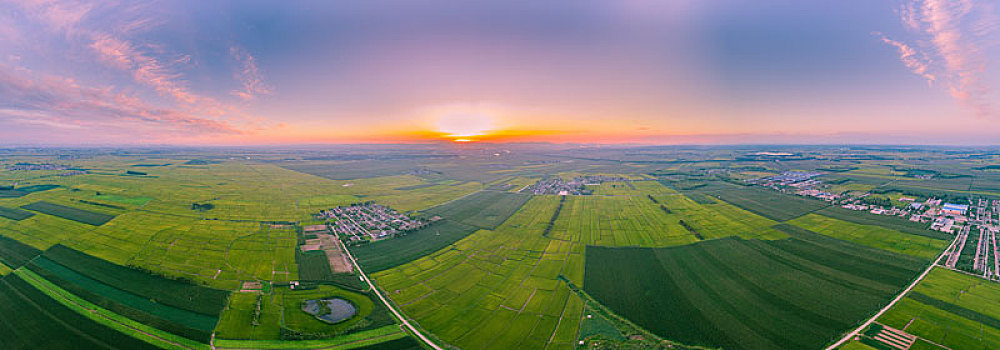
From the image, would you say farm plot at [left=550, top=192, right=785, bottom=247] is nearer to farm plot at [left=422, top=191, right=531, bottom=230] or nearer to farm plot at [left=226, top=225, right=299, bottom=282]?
farm plot at [left=422, top=191, right=531, bottom=230]

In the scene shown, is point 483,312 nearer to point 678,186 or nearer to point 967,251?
point 967,251

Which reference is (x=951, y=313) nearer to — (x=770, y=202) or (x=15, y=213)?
(x=770, y=202)

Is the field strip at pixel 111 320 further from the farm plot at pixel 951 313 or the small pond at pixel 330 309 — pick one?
the farm plot at pixel 951 313

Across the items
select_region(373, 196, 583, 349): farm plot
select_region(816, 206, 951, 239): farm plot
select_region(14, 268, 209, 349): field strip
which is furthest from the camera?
select_region(816, 206, 951, 239): farm plot

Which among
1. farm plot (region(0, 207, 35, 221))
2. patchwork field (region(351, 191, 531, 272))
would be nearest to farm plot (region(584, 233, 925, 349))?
patchwork field (region(351, 191, 531, 272))

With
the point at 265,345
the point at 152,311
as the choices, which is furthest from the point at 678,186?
the point at 152,311

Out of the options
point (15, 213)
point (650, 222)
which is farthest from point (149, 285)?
point (650, 222)

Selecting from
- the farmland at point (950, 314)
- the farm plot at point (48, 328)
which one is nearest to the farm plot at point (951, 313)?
the farmland at point (950, 314)
